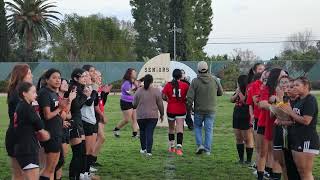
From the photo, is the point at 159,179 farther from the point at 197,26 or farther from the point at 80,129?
the point at 197,26

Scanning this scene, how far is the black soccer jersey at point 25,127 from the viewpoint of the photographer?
21.0ft

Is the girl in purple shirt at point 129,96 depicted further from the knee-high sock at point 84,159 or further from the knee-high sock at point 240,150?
the knee-high sock at point 84,159

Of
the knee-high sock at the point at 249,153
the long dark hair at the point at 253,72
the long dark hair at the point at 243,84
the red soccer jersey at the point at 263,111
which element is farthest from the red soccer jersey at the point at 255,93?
the knee-high sock at the point at 249,153

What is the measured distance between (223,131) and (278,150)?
Result: 9.11 m

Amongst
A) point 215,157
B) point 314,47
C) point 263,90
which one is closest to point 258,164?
point 263,90

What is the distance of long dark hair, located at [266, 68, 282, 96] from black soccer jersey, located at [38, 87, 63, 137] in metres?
3.07

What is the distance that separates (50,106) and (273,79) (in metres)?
3.20

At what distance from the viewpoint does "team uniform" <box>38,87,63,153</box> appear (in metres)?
7.15

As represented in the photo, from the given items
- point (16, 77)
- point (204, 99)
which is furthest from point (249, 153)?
point (16, 77)

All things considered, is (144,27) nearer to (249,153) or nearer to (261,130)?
(249,153)

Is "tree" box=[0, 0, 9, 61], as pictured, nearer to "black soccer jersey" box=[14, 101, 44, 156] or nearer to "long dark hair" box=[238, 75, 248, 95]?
"long dark hair" box=[238, 75, 248, 95]

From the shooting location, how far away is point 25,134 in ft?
21.2

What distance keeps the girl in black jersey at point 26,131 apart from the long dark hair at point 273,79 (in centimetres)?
344

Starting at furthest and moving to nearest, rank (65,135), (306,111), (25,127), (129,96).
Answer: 1. (129,96)
2. (65,135)
3. (306,111)
4. (25,127)
